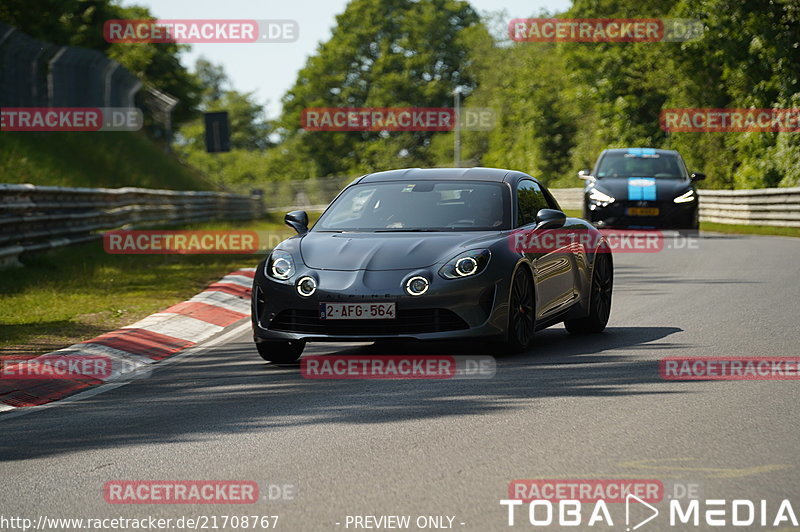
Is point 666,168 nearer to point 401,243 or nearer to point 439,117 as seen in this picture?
point 401,243

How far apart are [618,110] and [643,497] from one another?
56120 millimetres

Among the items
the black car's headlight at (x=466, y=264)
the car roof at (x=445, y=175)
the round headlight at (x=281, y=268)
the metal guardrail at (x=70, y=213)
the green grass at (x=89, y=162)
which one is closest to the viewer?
the black car's headlight at (x=466, y=264)

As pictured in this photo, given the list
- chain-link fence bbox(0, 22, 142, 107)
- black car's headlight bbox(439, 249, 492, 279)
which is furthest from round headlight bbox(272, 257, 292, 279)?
chain-link fence bbox(0, 22, 142, 107)

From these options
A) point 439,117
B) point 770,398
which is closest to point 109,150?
point 770,398

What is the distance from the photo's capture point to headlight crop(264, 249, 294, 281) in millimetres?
9625

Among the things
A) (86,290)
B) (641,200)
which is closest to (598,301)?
(86,290)

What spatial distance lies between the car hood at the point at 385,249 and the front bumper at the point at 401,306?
0.09 meters

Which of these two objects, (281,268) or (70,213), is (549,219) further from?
(70,213)

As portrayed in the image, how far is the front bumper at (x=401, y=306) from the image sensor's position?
30.3 ft

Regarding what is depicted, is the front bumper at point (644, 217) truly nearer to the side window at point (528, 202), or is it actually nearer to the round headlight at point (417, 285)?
the side window at point (528, 202)

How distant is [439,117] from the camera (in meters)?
101

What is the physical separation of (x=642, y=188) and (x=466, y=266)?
1610 centimetres

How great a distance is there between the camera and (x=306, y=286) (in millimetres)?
9438

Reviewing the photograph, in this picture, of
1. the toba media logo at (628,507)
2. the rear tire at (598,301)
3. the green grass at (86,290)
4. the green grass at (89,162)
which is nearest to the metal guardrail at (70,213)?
the green grass at (86,290)
